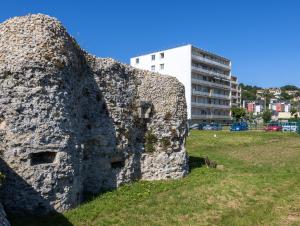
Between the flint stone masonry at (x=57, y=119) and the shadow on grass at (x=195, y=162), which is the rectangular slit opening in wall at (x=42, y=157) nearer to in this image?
the flint stone masonry at (x=57, y=119)

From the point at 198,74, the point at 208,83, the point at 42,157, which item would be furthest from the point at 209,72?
the point at 42,157

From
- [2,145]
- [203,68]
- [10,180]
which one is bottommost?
[10,180]

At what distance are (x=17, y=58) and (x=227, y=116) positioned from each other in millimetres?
109608

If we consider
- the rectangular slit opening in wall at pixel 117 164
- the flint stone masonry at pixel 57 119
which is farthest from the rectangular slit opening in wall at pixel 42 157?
the rectangular slit opening in wall at pixel 117 164

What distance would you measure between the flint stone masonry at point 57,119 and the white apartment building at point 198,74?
261 feet

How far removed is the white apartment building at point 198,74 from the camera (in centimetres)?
10106

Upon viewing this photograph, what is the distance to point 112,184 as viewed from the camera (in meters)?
20.1

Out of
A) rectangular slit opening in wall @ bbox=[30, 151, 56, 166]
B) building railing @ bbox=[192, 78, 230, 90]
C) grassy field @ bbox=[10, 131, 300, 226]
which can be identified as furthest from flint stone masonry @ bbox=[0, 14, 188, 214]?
building railing @ bbox=[192, 78, 230, 90]

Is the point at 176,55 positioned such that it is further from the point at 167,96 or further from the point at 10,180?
the point at 10,180

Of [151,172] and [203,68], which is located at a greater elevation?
[203,68]

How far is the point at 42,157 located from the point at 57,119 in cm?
165

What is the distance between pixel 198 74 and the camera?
105750 mm

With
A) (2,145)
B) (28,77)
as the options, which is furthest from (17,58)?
(2,145)

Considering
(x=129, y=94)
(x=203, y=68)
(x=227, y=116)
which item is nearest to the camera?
(x=129, y=94)
